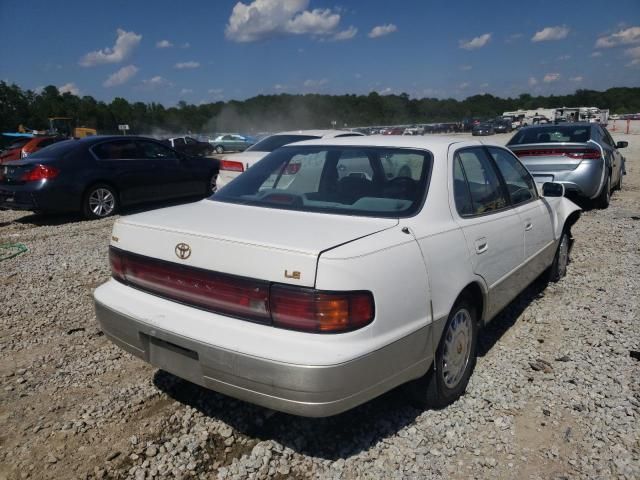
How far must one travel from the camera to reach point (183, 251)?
252 centimetres

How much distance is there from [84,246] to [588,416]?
252 inches

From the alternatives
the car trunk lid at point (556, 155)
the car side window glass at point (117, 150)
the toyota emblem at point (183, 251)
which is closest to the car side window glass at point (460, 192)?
the toyota emblem at point (183, 251)

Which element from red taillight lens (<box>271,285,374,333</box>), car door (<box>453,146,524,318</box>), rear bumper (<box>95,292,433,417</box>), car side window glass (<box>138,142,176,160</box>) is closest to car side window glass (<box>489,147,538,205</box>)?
car door (<box>453,146,524,318</box>)

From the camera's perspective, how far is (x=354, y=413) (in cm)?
295

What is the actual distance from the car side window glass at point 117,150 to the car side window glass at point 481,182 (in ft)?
25.3

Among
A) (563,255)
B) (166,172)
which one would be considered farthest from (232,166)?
(563,255)

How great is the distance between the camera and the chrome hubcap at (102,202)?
919 centimetres

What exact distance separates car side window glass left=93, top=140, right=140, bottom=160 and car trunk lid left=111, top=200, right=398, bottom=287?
23.3 feet

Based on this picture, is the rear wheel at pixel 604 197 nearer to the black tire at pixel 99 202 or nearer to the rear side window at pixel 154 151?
the rear side window at pixel 154 151

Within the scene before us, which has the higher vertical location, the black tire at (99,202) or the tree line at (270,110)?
the tree line at (270,110)

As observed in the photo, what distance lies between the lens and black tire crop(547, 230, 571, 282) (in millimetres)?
5055

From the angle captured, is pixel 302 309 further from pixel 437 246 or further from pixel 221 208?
pixel 221 208

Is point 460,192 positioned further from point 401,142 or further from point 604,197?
point 604,197

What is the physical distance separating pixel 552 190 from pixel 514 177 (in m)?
0.76
